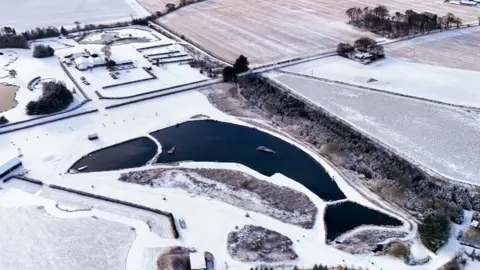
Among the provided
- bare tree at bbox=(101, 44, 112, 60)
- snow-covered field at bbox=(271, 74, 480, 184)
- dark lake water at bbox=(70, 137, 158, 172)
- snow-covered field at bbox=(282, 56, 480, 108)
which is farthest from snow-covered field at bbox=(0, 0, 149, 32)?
dark lake water at bbox=(70, 137, 158, 172)

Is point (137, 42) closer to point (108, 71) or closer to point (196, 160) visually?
point (108, 71)

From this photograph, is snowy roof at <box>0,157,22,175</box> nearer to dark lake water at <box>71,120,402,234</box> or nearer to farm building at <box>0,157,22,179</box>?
farm building at <box>0,157,22,179</box>

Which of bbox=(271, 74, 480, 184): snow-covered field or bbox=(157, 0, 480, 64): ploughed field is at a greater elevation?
bbox=(157, 0, 480, 64): ploughed field

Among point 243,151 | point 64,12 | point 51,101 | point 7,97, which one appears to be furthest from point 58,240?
point 64,12

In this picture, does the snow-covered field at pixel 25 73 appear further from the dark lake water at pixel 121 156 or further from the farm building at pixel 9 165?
the dark lake water at pixel 121 156

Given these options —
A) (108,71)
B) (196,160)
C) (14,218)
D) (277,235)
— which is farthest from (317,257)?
(108,71)

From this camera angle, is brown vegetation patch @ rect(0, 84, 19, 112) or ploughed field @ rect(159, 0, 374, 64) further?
ploughed field @ rect(159, 0, 374, 64)
